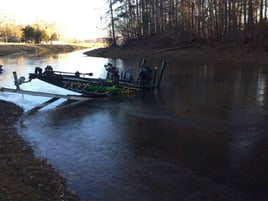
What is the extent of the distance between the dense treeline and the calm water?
28447mm

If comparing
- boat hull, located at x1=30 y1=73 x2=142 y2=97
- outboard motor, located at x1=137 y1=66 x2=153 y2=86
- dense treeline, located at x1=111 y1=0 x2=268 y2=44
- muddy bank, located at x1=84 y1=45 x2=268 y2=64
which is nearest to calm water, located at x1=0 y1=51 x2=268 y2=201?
boat hull, located at x1=30 y1=73 x2=142 y2=97

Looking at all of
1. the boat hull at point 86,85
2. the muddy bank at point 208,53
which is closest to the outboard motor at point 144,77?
the boat hull at point 86,85

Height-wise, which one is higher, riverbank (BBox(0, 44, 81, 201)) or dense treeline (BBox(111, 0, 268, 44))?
dense treeline (BBox(111, 0, 268, 44))

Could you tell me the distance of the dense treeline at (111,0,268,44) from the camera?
43.5 meters

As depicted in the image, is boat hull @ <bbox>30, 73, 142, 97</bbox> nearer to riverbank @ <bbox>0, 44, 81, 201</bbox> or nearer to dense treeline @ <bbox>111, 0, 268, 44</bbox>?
riverbank @ <bbox>0, 44, 81, 201</bbox>

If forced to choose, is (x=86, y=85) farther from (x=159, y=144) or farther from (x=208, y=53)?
(x=208, y=53)

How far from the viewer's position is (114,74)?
18.9 m

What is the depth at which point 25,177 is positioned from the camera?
6531 mm

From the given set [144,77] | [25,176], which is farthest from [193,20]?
[25,176]

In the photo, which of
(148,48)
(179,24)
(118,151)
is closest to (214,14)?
(179,24)

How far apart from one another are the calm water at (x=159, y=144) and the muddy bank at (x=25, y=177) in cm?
31

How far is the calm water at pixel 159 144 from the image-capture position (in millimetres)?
6922

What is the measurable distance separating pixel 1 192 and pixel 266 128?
26.3ft

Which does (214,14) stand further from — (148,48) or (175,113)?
(175,113)
